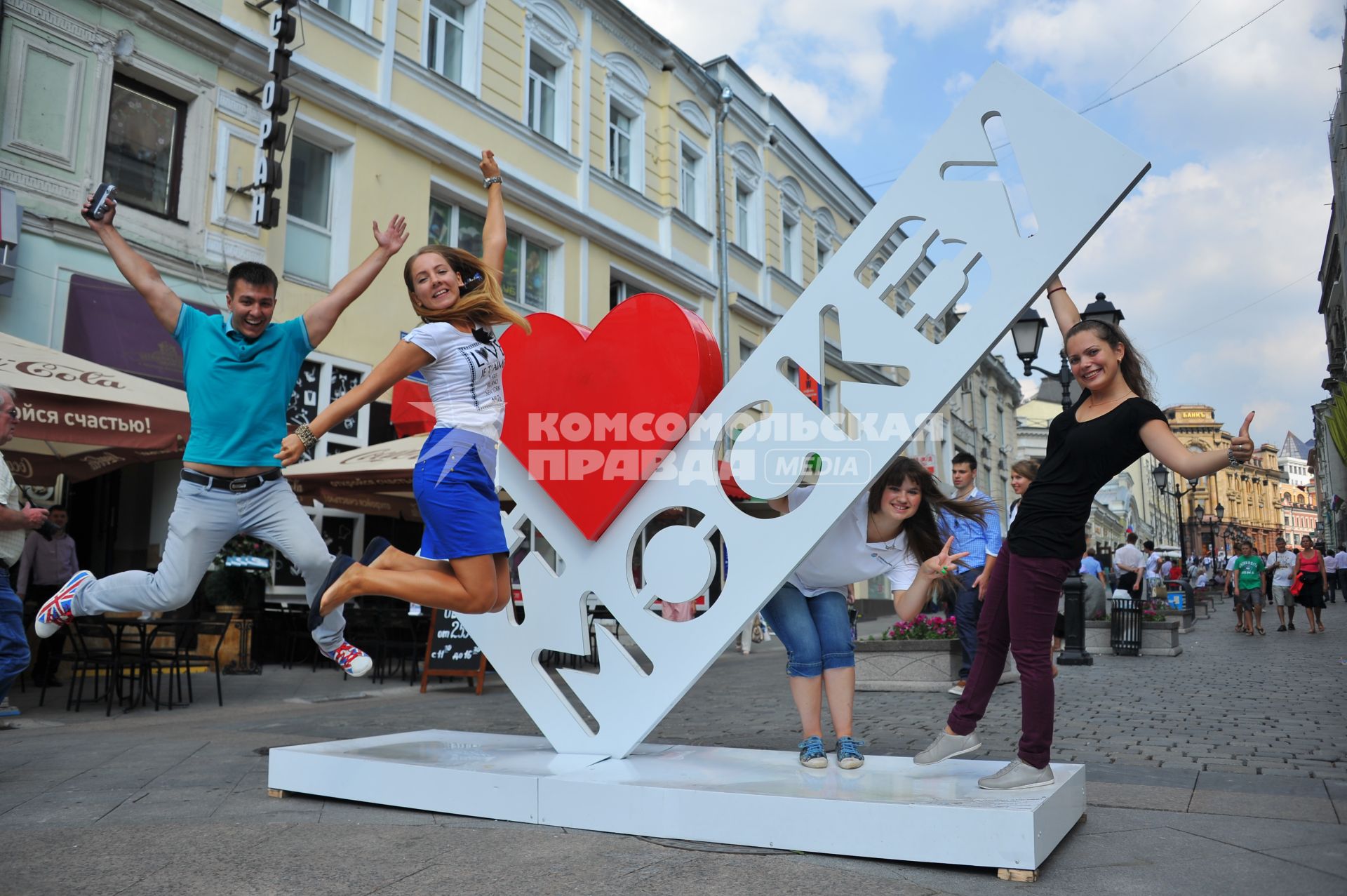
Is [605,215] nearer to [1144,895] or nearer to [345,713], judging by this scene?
[345,713]

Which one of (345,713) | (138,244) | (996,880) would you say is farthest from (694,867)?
(138,244)

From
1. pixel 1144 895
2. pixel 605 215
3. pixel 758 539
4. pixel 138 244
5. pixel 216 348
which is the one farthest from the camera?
pixel 605 215

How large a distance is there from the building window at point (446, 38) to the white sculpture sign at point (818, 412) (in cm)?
1190

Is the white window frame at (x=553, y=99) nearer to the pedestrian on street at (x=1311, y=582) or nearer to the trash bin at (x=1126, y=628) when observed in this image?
the trash bin at (x=1126, y=628)

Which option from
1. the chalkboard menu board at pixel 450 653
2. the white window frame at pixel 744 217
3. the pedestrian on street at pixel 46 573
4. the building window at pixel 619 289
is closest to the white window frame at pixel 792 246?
the white window frame at pixel 744 217

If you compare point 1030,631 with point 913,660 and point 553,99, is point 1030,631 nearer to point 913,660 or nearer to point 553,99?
point 913,660

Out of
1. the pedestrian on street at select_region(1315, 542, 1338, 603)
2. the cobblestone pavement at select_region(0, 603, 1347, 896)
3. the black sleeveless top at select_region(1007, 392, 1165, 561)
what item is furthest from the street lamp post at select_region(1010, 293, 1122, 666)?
the pedestrian on street at select_region(1315, 542, 1338, 603)

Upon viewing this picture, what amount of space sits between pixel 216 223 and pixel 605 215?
25.5 ft

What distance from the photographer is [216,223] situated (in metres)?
11.0

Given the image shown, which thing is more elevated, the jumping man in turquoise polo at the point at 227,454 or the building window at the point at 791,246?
the building window at the point at 791,246

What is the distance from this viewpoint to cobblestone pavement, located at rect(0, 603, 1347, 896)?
277 cm

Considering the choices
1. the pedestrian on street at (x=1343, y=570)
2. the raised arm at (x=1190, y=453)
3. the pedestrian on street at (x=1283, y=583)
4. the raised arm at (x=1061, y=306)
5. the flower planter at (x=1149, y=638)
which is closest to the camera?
the raised arm at (x=1190, y=453)

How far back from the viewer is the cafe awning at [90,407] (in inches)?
246

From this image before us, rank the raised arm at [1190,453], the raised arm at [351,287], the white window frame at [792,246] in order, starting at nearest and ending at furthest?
the raised arm at [1190,453], the raised arm at [351,287], the white window frame at [792,246]
